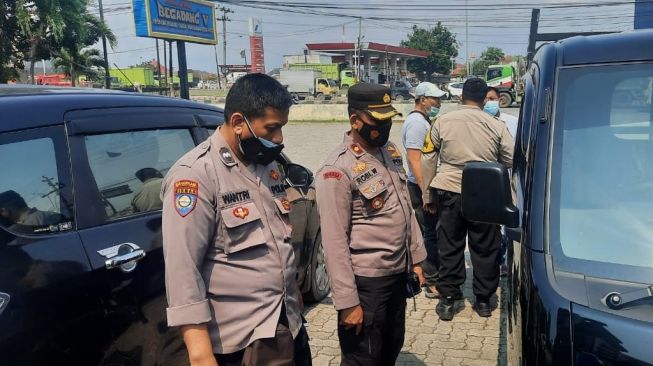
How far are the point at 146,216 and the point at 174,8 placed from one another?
71.6 ft

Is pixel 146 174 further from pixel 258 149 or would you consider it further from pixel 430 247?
pixel 430 247

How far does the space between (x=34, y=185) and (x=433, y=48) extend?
8049cm

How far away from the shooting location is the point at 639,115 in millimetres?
2162

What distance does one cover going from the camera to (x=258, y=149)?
190 centimetres

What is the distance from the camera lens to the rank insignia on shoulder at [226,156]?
1.86m

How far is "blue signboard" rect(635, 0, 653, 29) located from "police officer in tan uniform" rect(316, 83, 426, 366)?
2.33 m

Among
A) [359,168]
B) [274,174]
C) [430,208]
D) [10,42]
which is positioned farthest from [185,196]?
[10,42]

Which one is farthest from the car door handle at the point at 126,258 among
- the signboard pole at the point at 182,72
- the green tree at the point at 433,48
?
the green tree at the point at 433,48

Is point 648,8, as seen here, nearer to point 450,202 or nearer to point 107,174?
point 450,202

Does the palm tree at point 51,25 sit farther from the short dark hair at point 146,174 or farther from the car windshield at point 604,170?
the car windshield at point 604,170

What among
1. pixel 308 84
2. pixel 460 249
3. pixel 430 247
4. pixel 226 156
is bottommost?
pixel 430 247

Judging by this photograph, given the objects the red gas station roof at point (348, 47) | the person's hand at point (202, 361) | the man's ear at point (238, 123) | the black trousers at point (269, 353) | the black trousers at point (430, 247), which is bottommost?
the black trousers at point (430, 247)

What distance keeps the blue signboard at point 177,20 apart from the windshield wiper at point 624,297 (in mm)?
21729

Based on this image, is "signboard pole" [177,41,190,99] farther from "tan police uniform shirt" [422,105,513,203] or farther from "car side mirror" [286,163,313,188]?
"car side mirror" [286,163,313,188]
